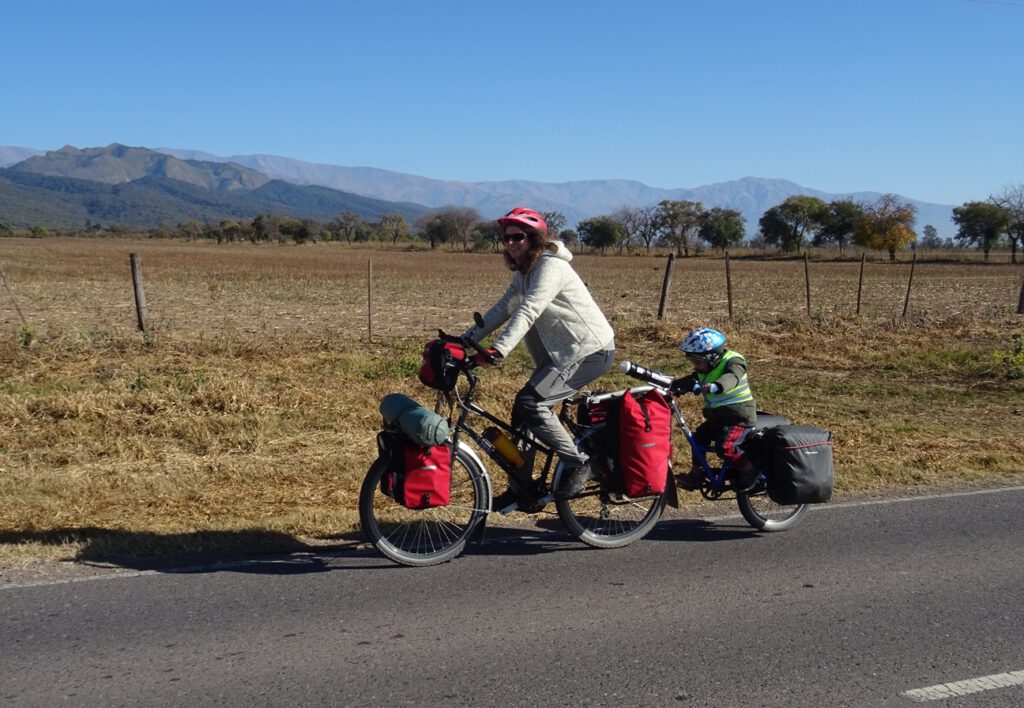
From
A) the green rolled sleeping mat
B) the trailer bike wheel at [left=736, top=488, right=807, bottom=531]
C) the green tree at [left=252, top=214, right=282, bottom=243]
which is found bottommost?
the trailer bike wheel at [left=736, top=488, right=807, bottom=531]

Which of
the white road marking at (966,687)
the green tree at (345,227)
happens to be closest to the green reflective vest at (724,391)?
the white road marking at (966,687)

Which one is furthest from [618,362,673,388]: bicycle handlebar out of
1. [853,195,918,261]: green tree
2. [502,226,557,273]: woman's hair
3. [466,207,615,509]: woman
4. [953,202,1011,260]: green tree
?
[853,195,918,261]: green tree

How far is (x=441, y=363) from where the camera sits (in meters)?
5.09

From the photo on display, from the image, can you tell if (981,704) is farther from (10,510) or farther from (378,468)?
(10,510)

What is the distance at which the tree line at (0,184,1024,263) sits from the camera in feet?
285

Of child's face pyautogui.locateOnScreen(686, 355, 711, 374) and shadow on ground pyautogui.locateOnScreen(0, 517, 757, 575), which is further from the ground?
child's face pyautogui.locateOnScreen(686, 355, 711, 374)

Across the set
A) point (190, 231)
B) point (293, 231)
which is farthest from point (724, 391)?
point (190, 231)

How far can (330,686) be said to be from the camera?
3.84 metres

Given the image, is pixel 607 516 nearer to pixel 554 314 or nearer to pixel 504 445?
pixel 504 445

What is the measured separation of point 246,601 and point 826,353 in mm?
11976

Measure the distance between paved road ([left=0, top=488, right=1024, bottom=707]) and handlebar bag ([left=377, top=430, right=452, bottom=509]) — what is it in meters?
0.45

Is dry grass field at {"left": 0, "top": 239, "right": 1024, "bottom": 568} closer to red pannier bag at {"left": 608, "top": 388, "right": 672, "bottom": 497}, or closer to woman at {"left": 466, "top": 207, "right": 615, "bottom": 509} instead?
red pannier bag at {"left": 608, "top": 388, "right": 672, "bottom": 497}

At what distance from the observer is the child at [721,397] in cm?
589

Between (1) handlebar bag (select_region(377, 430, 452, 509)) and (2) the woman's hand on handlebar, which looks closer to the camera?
(2) the woman's hand on handlebar
